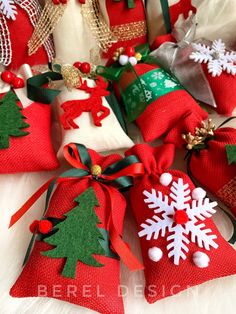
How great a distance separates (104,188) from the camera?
0.72 m

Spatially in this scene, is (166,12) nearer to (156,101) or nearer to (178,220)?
(156,101)

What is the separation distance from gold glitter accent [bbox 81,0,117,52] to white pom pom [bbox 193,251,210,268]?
25.4 inches

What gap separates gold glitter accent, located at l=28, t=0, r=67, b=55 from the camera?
0.89 meters

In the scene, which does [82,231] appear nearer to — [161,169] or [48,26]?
[161,169]

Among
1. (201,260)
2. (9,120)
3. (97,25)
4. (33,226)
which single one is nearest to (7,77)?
(9,120)

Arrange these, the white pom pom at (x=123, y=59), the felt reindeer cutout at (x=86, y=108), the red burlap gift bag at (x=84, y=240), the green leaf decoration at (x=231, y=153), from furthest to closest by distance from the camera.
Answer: the white pom pom at (x=123, y=59), the felt reindeer cutout at (x=86, y=108), the green leaf decoration at (x=231, y=153), the red burlap gift bag at (x=84, y=240)

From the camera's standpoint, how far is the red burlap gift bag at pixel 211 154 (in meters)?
0.71

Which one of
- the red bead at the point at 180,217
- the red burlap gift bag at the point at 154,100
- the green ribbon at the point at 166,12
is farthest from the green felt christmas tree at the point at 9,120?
the green ribbon at the point at 166,12

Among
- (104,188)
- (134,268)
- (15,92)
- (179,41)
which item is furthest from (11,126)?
(179,41)

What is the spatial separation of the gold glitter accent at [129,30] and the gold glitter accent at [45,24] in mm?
161

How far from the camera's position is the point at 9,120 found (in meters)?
0.77

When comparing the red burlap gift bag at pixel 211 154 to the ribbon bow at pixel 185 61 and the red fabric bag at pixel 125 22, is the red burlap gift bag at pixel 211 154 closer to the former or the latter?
the ribbon bow at pixel 185 61

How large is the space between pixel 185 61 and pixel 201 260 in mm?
547

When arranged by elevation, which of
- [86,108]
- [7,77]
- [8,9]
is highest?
[8,9]
